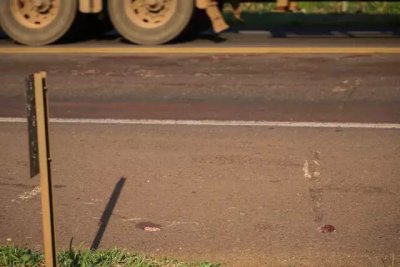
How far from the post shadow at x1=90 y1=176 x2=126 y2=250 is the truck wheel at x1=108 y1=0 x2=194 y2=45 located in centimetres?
607

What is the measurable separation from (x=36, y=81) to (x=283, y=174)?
292 cm

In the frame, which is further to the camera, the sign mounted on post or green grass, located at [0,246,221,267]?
green grass, located at [0,246,221,267]

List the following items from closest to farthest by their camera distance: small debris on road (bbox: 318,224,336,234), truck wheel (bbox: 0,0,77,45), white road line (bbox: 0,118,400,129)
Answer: small debris on road (bbox: 318,224,336,234) → white road line (bbox: 0,118,400,129) → truck wheel (bbox: 0,0,77,45)

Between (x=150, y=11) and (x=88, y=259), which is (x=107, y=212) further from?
(x=150, y=11)

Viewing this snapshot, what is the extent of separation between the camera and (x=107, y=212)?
492 cm

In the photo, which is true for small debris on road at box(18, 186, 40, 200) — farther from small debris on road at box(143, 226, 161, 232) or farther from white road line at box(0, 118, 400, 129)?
white road line at box(0, 118, 400, 129)

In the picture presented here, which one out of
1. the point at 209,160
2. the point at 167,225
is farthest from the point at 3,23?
the point at 167,225

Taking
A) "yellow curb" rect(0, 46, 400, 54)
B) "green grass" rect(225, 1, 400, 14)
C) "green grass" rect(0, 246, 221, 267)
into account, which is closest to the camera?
"green grass" rect(0, 246, 221, 267)

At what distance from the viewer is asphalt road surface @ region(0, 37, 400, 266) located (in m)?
4.52

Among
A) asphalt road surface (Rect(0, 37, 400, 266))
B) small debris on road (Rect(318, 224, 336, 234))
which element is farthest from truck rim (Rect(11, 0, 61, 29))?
small debris on road (Rect(318, 224, 336, 234))

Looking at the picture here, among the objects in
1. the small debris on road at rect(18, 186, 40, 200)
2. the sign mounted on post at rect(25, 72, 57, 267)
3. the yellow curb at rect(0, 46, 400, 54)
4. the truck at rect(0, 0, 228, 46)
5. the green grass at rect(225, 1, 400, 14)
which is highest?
the sign mounted on post at rect(25, 72, 57, 267)

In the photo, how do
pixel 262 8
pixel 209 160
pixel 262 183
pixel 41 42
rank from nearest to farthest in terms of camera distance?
pixel 262 183 → pixel 209 160 → pixel 41 42 → pixel 262 8

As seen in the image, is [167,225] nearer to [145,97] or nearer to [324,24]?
[145,97]

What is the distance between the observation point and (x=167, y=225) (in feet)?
15.5
